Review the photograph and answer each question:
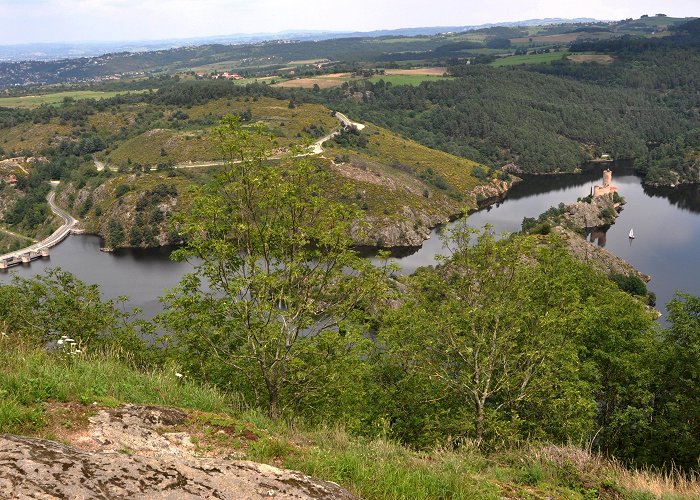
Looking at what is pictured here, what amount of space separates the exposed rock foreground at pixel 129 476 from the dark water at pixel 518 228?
58395 mm

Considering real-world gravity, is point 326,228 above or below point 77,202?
above

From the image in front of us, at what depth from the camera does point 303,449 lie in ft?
27.2

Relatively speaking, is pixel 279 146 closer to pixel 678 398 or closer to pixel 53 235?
pixel 53 235

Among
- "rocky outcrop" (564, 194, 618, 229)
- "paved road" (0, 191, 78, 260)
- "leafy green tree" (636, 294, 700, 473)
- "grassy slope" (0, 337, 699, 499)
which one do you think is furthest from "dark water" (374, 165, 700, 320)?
"paved road" (0, 191, 78, 260)

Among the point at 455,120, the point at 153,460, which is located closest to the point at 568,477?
the point at 153,460

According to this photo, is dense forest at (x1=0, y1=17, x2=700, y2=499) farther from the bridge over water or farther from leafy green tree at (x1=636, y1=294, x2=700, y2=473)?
the bridge over water

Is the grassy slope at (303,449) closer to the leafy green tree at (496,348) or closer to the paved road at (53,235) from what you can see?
the leafy green tree at (496,348)

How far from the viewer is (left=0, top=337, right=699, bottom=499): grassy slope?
739 centimetres

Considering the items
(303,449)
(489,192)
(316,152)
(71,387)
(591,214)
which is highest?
(71,387)

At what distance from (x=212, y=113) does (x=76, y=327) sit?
132168 millimetres

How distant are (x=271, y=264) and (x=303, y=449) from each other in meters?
5.95

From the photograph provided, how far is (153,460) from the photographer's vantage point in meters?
6.32

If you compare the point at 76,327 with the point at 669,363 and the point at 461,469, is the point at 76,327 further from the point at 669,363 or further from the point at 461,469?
the point at 669,363

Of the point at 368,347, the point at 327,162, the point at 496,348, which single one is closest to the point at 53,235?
the point at 327,162
